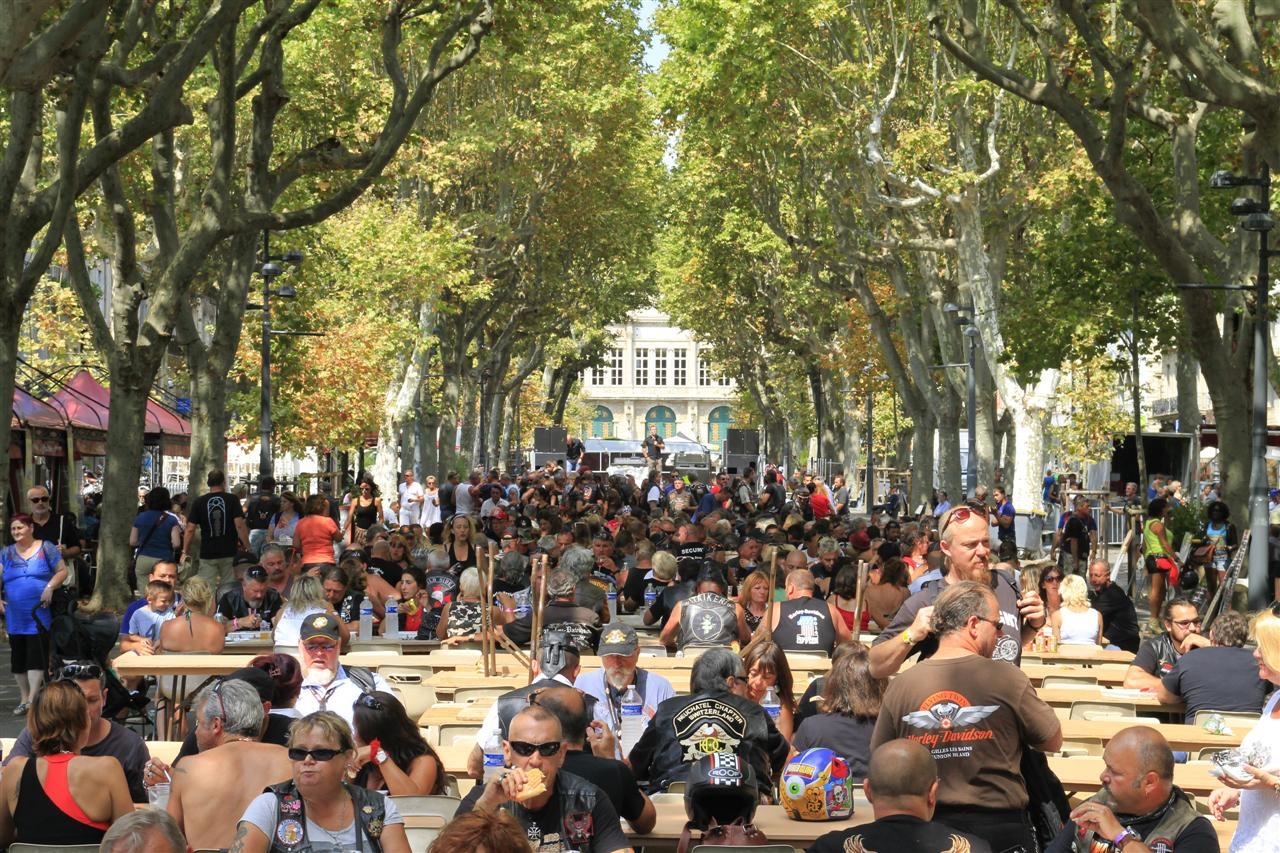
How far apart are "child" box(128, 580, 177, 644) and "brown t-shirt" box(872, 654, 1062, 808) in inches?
326

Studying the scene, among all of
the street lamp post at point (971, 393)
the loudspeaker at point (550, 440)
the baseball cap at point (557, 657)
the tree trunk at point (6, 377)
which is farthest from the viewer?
the loudspeaker at point (550, 440)

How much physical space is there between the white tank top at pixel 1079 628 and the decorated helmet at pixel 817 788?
22.8ft

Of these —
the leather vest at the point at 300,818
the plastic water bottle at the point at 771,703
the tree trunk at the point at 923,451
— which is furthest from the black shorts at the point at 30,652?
the tree trunk at the point at 923,451

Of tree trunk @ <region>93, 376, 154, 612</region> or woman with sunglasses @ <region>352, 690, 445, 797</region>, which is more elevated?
tree trunk @ <region>93, 376, 154, 612</region>

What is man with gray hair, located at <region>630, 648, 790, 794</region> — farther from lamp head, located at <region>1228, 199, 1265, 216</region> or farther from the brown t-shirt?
lamp head, located at <region>1228, 199, 1265, 216</region>

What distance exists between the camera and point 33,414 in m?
25.6

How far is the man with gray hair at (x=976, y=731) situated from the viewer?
5852 millimetres

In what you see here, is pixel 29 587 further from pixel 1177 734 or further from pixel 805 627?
pixel 1177 734

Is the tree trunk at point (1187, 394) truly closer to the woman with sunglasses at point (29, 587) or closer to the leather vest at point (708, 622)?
the woman with sunglasses at point (29, 587)

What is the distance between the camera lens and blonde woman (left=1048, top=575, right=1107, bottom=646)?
14430 millimetres

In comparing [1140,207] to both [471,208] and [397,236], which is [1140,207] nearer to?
[397,236]

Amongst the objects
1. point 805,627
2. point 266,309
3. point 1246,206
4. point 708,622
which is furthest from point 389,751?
point 266,309

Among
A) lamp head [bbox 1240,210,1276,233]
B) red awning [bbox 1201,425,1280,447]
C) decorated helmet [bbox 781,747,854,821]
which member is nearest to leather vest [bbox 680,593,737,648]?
decorated helmet [bbox 781,747,854,821]

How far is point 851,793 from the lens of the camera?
7832mm
